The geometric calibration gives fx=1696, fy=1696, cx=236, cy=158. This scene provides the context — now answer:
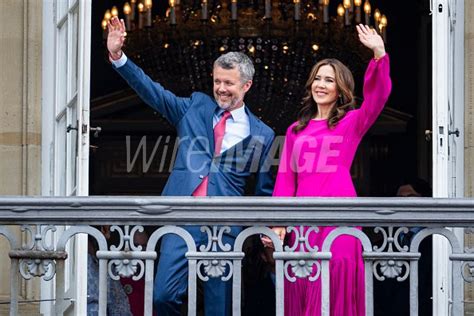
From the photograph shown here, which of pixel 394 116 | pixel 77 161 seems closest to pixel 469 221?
pixel 77 161

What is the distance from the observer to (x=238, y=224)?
332 inches

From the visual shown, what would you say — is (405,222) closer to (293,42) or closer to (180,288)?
(180,288)

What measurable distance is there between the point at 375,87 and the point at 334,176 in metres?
0.53

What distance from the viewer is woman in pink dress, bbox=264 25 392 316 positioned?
8.96 metres

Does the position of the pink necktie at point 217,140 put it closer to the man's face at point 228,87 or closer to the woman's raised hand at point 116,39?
the man's face at point 228,87

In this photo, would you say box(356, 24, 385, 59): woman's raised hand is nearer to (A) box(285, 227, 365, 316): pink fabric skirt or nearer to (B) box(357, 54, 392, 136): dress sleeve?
(B) box(357, 54, 392, 136): dress sleeve

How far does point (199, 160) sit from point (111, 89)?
5731 millimetres

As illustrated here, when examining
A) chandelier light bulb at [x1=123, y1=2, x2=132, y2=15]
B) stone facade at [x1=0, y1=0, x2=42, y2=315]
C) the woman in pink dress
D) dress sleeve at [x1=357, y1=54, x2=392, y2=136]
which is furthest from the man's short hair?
chandelier light bulb at [x1=123, y1=2, x2=132, y2=15]

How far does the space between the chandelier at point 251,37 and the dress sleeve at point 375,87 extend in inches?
157

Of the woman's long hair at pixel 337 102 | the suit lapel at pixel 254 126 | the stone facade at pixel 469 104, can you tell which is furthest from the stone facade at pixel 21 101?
the stone facade at pixel 469 104

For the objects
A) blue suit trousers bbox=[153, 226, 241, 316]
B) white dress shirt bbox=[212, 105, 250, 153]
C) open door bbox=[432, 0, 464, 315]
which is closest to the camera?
blue suit trousers bbox=[153, 226, 241, 316]

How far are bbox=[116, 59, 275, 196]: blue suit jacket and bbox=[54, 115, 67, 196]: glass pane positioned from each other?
2.11 ft

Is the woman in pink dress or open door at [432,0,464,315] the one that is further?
open door at [432,0,464,315]

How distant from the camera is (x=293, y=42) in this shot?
44.6 feet
